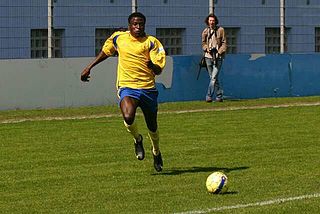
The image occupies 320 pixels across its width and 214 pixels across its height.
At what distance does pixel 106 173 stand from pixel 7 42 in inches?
658

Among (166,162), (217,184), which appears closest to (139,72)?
(166,162)

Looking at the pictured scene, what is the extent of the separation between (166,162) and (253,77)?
12843 millimetres

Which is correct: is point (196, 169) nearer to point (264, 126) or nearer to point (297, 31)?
point (264, 126)

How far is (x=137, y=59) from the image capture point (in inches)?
525

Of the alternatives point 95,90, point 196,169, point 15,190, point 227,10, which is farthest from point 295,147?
point 227,10

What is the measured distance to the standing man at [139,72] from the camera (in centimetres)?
1314

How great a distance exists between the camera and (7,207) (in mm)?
10531

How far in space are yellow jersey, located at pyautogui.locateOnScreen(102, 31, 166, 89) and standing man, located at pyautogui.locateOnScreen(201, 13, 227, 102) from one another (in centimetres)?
1168

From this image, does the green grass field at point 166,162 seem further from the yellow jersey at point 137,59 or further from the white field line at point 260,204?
the yellow jersey at point 137,59

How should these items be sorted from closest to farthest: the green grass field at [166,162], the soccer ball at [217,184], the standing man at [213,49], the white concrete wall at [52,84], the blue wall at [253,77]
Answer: the green grass field at [166,162], the soccer ball at [217,184], the white concrete wall at [52,84], the standing man at [213,49], the blue wall at [253,77]

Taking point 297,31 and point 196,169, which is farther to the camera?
point 297,31

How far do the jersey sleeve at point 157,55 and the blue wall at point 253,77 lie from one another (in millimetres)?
12223

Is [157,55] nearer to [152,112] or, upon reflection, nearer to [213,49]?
[152,112]

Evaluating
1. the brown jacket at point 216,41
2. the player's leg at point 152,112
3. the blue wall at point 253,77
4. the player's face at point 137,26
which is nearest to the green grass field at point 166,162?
the player's leg at point 152,112
